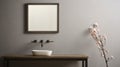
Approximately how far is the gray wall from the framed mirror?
0.08 metres

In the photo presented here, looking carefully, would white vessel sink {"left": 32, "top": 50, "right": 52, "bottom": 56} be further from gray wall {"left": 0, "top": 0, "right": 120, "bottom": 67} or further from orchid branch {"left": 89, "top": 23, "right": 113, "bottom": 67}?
orchid branch {"left": 89, "top": 23, "right": 113, "bottom": 67}

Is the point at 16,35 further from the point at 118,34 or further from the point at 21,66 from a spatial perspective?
the point at 118,34

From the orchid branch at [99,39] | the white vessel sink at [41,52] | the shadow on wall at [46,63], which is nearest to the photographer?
the white vessel sink at [41,52]

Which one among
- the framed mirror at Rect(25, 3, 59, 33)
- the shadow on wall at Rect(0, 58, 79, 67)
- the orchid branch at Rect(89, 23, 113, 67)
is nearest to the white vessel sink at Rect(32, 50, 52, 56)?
the shadow on wall at Rect(0, 58, 79, 67)

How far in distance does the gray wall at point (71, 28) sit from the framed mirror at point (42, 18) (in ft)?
0.27

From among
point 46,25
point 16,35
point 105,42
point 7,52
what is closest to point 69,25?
point 46,25

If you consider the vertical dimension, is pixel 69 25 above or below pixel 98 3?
below

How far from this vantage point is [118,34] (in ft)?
14.0

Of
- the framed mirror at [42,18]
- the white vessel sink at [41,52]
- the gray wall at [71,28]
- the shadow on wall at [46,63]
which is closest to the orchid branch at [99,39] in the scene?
the gray wall at [71,28]

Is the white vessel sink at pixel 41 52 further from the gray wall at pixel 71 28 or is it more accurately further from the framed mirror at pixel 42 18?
the framed mirror at pixel 42 18

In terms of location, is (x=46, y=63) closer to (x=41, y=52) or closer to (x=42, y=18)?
(x=41, y=52)

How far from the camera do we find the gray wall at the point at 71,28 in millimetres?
4266

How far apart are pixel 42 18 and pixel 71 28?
0.58 meters

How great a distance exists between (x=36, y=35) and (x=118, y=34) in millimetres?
1550
